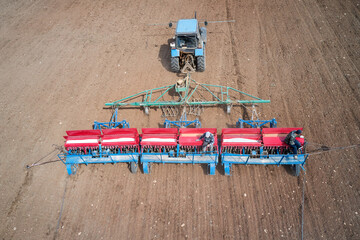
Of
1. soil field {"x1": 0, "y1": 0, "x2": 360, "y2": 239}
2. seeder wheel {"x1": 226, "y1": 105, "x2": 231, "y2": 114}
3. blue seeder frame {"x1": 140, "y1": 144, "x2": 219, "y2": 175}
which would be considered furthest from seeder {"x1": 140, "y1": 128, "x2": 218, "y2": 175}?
seeder wheel {"x1": 226, "y1": 105, "x2": 231, "y2": 114}

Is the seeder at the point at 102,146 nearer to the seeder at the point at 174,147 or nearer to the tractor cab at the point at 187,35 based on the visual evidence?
the seeder at the point at 174,147

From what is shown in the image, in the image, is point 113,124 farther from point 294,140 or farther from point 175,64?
point 294,140

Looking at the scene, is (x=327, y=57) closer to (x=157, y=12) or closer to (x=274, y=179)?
(x=274, y=179)

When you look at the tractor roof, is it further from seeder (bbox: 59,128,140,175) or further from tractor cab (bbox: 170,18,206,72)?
seeder (bbox: 59,128,140,175)

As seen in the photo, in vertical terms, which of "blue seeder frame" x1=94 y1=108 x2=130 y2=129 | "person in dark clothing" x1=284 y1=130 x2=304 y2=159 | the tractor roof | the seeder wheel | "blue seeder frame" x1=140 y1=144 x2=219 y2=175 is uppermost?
the tractor roof

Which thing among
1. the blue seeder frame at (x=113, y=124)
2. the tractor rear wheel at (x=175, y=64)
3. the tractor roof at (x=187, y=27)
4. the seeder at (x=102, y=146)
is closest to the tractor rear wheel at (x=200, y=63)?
the tractor rear wheel at (x=175, y=64)
